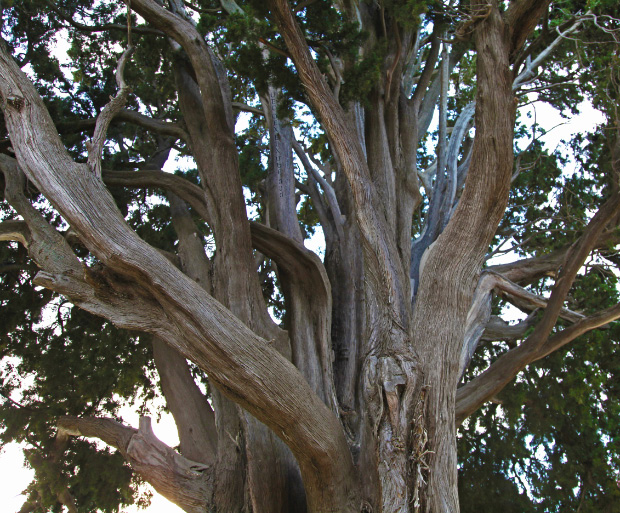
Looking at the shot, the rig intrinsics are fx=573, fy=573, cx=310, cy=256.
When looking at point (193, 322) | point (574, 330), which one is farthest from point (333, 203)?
point (193, 322)

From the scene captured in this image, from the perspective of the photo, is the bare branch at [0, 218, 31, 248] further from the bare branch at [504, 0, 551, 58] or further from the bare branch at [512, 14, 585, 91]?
the bare branch at [512, 14, 585, 91]

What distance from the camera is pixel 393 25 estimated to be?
5715 millimetres

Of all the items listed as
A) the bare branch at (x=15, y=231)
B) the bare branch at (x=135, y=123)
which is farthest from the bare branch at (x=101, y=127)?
the bare branch at (x=135, y=123)

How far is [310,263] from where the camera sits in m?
5.42

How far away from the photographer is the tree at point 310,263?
3795 mm

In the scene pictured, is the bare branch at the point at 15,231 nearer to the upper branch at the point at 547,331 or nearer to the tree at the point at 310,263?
the tree at the point at 310,263

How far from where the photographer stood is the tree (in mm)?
3795

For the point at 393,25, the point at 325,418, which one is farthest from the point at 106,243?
the point at 393,25

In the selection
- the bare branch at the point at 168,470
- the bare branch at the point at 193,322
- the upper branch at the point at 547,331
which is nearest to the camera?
the bare branch at the point at 193,322

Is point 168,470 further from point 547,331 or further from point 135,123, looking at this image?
point 135,123

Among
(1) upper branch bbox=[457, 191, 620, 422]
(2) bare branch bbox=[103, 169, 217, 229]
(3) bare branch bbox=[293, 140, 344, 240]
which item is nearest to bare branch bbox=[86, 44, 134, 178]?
(2) bare branch bbox=[103, 169, 217, 229]

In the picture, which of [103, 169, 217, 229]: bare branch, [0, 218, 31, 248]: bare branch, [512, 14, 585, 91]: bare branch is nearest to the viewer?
[0, 218, 31, 248]: bare branch

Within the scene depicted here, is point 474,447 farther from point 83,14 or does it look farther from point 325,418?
point 83,14

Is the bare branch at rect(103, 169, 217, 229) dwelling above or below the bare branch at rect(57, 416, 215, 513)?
above
